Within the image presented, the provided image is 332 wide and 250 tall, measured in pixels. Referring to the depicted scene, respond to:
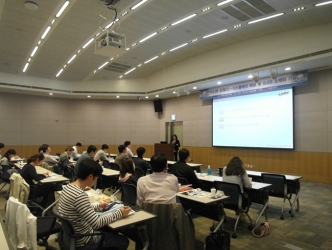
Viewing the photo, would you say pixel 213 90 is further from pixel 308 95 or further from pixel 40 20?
pixel 40 20

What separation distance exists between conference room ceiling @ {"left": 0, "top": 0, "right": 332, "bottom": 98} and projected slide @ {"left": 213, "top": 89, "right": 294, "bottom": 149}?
43.7 inches

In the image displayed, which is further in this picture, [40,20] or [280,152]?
[280,152]

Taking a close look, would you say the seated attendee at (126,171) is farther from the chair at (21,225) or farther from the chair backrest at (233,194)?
the chair at (21,225)

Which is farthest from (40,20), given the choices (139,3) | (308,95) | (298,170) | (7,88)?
(298,170)

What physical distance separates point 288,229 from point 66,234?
11.9ft

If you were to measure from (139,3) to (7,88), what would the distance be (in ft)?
30.1

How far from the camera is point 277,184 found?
468 cm

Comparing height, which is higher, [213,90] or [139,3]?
[139,3]

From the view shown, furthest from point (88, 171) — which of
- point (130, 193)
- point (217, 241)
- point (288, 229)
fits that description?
point (288, 229)

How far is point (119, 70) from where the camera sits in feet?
38.7

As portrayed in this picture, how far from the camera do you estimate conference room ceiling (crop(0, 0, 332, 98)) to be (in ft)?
20.0

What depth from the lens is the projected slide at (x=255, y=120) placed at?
867 cm

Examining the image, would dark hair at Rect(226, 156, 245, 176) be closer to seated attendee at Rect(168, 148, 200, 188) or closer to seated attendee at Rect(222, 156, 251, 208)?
seated attendee at Rect(222, 156, 251, 208)

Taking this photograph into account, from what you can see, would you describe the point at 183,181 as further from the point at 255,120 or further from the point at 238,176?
the point at 255,120
